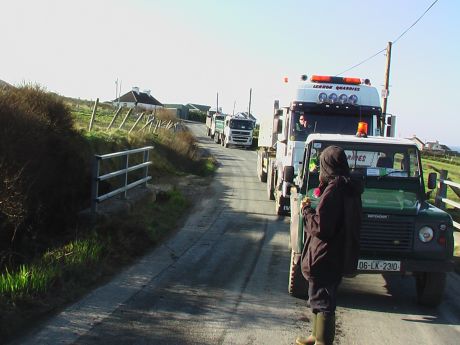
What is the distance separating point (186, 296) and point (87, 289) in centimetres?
118

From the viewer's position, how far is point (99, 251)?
7375mm

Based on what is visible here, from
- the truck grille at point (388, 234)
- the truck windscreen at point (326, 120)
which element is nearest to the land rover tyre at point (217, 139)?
the truck windscreen at point (326, 120)

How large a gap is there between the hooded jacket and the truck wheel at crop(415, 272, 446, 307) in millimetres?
2366

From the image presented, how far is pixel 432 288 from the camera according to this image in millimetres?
6348

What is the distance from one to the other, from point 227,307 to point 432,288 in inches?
99.4

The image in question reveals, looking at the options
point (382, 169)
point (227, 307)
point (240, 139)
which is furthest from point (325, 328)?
point (240, 139)

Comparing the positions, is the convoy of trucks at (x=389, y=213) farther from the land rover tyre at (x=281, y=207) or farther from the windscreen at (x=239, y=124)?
the windscreen at (x=239, y=124)

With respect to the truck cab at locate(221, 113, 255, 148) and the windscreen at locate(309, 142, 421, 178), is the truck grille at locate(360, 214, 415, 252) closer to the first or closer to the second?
the windscreen at locate(309, 142, 421, 178)

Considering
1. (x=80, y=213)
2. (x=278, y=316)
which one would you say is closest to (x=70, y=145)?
(x=80, y=213)

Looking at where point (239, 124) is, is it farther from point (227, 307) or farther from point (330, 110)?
point (227, 307)

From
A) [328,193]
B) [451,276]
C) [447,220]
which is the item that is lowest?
[451,276]

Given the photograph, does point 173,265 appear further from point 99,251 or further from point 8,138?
point 8,138

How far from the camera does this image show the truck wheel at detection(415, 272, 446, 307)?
20.8 ft

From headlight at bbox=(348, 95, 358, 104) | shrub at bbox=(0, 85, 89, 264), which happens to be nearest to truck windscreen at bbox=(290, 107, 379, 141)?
headlight at bbox=(348, 95, 358, 104)
